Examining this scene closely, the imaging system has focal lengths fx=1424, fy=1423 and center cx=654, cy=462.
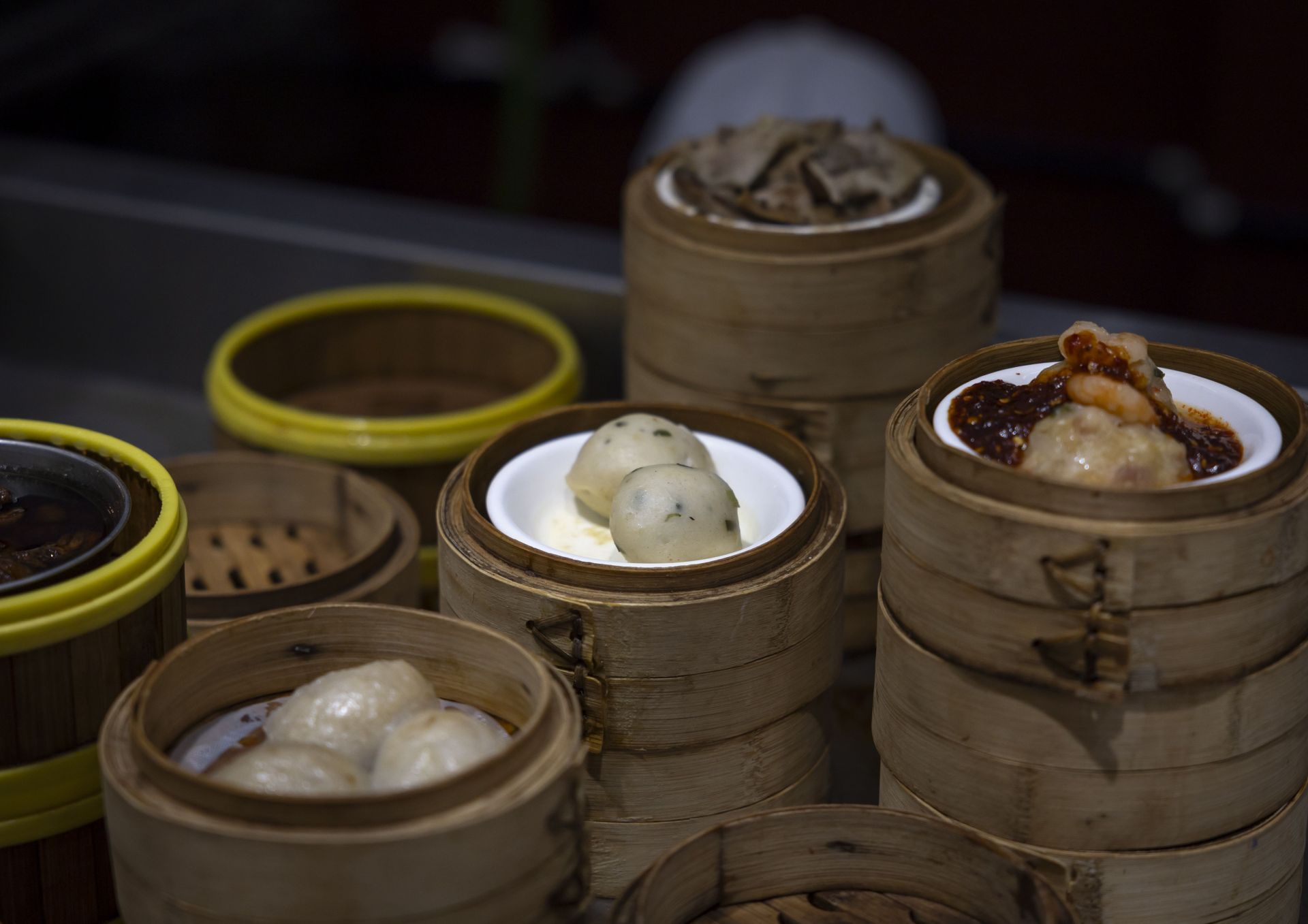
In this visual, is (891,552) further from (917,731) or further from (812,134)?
(812,134)

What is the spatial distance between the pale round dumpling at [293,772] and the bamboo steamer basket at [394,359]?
3.41 feet

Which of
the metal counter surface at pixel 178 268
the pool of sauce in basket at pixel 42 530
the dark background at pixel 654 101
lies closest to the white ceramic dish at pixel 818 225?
the metal counter surface at pixel 178 268

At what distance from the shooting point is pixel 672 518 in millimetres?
1515

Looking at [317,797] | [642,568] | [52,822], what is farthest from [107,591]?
[642,568]

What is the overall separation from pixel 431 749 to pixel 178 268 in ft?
6.54

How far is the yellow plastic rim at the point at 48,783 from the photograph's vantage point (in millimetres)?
1352

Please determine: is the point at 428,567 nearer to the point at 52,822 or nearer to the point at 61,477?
the point at 61,477

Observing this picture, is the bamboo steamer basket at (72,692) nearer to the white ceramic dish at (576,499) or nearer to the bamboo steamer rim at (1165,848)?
the white ceramic dish at (576,499)

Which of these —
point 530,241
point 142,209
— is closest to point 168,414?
point 142,209

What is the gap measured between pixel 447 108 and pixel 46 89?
1.97 metres

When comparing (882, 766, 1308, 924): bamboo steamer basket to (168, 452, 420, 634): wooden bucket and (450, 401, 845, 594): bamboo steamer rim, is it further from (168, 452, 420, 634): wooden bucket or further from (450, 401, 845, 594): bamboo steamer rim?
(168, 452, 420, 634): wooden bucket

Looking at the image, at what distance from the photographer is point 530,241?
2.75 metres

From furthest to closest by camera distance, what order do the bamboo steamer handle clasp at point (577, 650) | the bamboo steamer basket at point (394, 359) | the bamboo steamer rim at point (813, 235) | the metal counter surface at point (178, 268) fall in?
the metal counter surface at point (178, 268)
the bamboo steamer basket at point (394, 359)
the bamboo steamer rim at point (813, 235)
the bamboo steamer handle clasp at point (577, 650)

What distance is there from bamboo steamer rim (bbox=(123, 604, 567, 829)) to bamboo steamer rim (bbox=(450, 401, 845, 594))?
0.15 m
